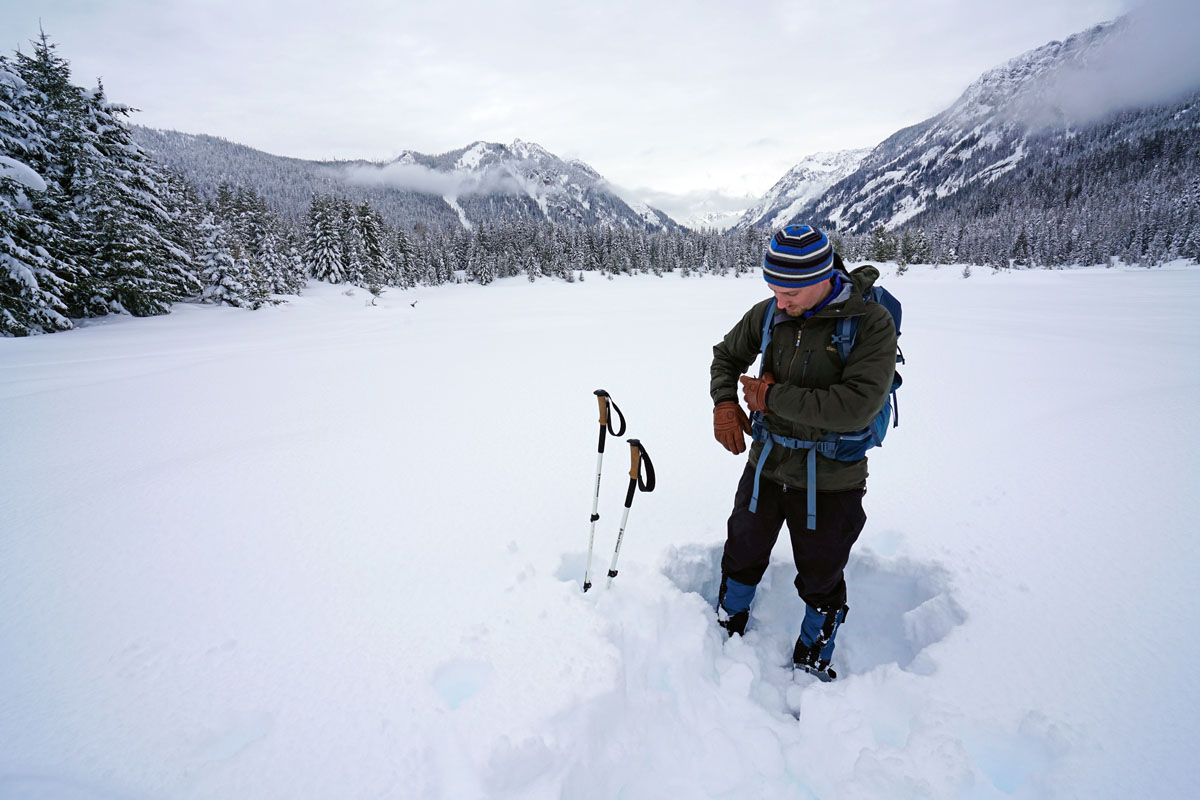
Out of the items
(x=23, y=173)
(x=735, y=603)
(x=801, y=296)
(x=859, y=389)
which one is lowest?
(x=735, y=603)

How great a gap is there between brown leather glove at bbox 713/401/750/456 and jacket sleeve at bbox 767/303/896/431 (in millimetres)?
525

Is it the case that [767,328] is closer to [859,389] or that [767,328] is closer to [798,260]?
[798,260]

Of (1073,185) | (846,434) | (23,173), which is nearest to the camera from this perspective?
(846,434)

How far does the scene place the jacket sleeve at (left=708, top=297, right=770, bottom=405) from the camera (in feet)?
9.97

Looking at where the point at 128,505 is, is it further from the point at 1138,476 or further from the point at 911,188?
the point at 911,188

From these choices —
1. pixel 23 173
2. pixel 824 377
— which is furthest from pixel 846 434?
pixel 23 173

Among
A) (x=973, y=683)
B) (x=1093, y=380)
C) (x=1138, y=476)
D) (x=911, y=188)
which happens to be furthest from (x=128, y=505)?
(x=911, y=188)

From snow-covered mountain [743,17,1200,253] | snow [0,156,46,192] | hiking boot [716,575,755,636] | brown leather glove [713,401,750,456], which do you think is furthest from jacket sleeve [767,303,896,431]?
snow-covered mountain [743,17,1200,253]

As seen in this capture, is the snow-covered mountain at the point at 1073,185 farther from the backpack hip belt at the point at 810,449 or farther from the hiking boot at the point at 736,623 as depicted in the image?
the hiking boot at the point at 736,623

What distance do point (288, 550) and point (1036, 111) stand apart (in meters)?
296

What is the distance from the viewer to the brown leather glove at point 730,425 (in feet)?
9.87

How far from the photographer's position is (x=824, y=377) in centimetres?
260

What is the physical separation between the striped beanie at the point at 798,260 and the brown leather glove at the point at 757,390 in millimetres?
555

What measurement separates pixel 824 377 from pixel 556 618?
2.16m
